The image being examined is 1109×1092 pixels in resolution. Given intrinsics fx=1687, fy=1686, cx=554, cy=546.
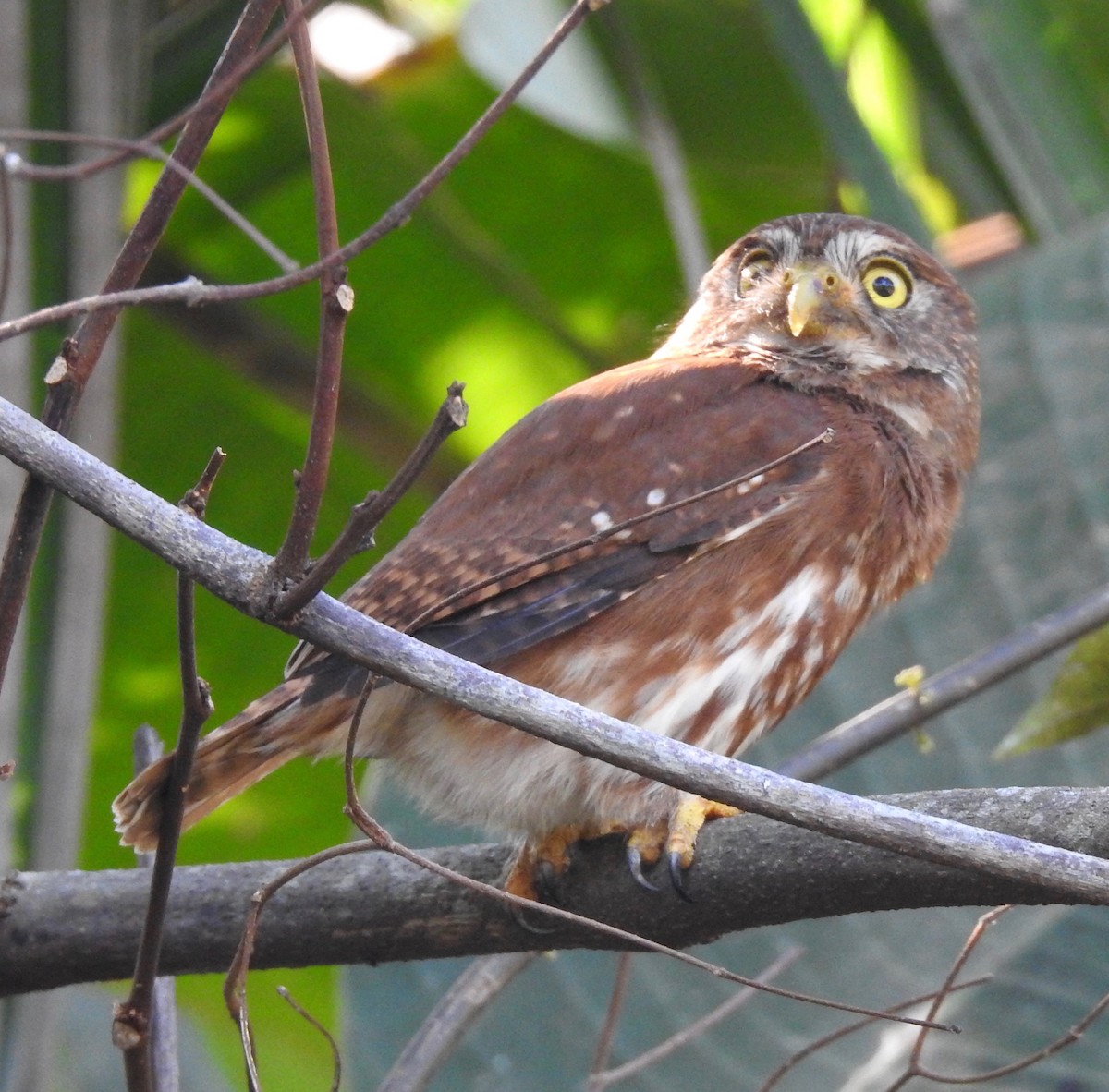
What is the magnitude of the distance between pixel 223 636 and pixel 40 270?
2427 mm

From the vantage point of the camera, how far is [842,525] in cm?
317

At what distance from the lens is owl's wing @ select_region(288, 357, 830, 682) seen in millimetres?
2982

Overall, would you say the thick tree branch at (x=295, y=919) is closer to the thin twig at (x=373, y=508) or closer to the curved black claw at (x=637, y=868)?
the curved black claw at (x=637, y=868)

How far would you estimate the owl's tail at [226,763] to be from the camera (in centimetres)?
278

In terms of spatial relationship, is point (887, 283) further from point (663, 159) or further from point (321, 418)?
point (321, 418)

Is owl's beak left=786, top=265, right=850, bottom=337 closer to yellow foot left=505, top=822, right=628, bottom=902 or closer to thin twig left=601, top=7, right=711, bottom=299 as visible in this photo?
thin twig left=601, top=7, right=711, bottom=299

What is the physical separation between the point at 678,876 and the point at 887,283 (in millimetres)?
1818

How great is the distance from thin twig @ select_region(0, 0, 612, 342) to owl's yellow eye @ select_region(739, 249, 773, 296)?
7.04 feet

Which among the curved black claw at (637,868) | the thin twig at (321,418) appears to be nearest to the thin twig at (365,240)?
the thin twig at (321,418)

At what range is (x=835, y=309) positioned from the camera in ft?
12.2

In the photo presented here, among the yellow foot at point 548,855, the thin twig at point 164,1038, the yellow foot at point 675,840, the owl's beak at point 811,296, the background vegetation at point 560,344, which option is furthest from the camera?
the background vegetation at point 560,344

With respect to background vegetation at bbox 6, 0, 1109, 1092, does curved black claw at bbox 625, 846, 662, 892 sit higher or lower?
lower

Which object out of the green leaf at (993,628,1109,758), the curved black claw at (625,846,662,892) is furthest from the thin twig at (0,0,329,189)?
the green leaf at (993,628,1109,758)

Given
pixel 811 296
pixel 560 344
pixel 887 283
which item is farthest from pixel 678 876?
pixel 560 344
